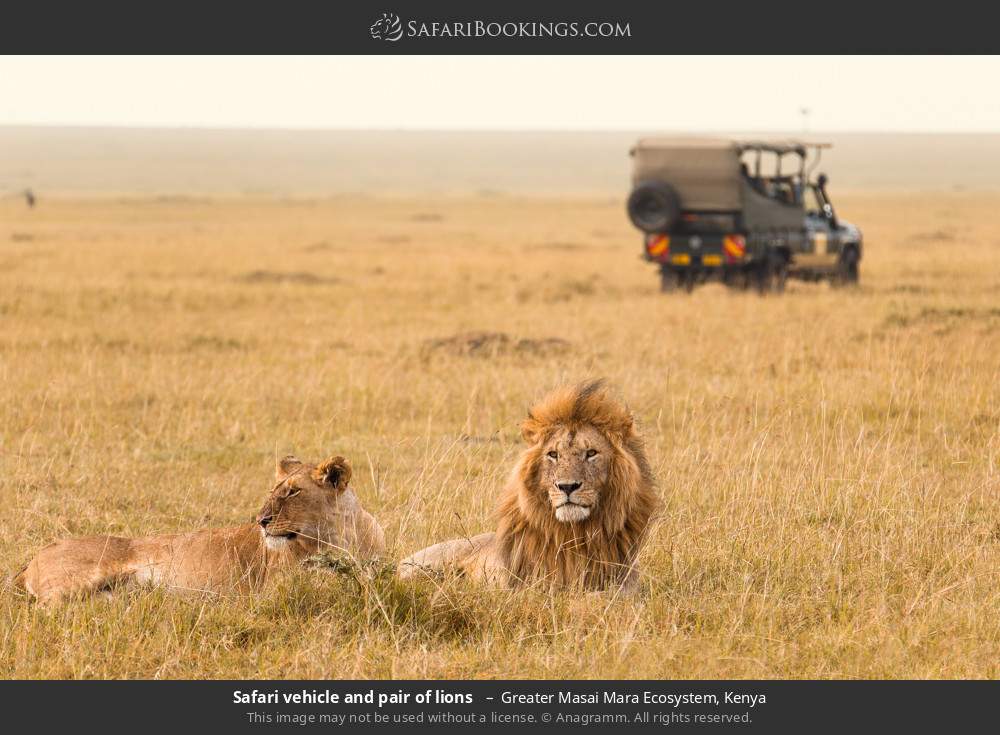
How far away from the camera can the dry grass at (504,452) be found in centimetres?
549

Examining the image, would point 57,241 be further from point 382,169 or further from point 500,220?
point 382,169

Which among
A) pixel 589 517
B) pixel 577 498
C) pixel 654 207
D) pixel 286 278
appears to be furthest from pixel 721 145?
pixel 577 498

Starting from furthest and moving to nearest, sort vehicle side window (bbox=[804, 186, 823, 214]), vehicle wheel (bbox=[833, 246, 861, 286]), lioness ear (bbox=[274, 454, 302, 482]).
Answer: vehicle side window (bbox=[804, 186, 823, 214]) < vehicle wheel (bbox=[833, 246, 861, 286]) < lioness ear (bbox=[274, 454, 302, 482])

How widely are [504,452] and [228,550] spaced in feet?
12.3

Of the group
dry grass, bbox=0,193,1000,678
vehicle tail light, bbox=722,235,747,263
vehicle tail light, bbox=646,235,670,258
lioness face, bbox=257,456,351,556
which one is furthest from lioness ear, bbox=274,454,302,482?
vehicle tail light, bbox=646,235,670,258

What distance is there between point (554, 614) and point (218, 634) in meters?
1.41

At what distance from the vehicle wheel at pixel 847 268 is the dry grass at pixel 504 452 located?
3.16 ft

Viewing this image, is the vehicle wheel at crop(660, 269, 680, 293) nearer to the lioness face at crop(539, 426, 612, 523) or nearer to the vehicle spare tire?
the vehicle spare tire

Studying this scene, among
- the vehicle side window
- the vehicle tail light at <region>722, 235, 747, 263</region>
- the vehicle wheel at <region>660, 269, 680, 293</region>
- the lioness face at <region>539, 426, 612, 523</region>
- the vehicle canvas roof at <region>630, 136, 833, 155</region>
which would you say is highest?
the vehicle canvas roof at <region>630, 136, 833, 155</region>

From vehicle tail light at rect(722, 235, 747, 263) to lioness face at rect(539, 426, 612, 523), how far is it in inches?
672

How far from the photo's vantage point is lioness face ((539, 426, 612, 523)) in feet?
18.2

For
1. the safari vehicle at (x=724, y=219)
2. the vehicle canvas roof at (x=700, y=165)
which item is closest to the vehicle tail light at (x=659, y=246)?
the safari vehicle at (x=724, y=219)

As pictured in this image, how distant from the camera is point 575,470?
220 inches

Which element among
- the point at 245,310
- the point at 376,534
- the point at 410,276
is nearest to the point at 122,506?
the point at 376,534
